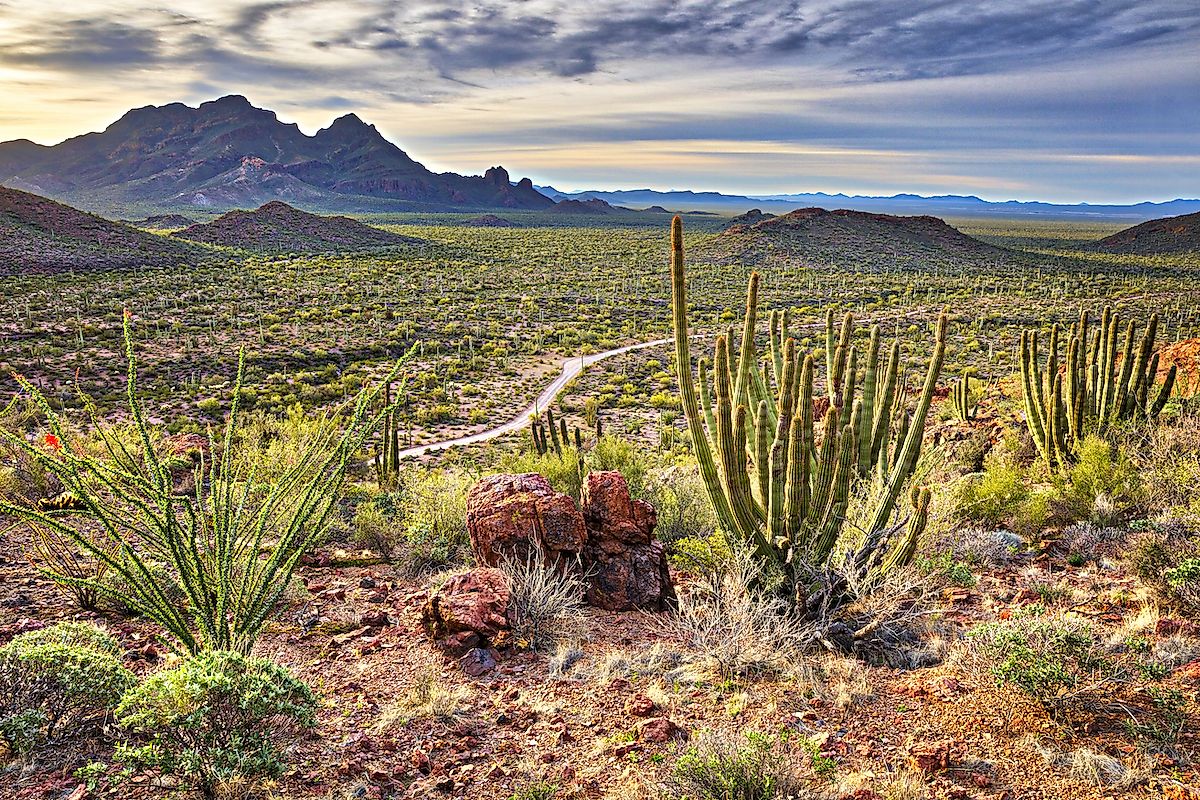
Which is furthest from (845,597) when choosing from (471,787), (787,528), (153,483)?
(153,483)

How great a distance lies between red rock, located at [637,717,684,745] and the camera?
4.94 m

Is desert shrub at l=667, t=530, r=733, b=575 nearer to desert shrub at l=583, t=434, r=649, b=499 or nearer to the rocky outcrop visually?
the rocky outcrop

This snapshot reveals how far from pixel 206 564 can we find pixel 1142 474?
10937 millimetres

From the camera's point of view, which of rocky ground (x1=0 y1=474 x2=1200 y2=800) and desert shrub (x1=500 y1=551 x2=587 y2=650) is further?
desert shrub (x1=500 y1=551 x2=587 y2=650)

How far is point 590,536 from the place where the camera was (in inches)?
300

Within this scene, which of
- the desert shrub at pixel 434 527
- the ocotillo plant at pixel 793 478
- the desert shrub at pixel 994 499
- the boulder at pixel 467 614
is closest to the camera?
the boulder at pixel 467 614

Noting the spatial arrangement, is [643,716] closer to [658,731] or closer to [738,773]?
[658,731]

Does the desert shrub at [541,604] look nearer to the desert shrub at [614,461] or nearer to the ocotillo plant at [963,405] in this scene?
the desert shrub at [614,461]

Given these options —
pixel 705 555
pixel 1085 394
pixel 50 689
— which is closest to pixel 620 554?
pixel 705 555

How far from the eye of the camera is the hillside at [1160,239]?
274 feet

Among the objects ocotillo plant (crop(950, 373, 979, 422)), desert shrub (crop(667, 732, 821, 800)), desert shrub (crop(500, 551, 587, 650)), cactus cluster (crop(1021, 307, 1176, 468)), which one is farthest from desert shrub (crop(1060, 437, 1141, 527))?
ocotillo plant (crop(950, 373, 979, 422))

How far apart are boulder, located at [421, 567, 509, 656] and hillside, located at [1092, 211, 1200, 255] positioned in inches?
3876

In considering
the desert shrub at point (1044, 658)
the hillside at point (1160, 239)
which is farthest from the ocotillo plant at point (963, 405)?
the hillside at point (1160, 239)

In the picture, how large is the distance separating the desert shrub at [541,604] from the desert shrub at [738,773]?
84.7 inches
